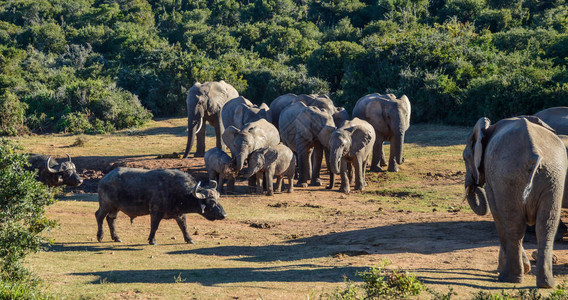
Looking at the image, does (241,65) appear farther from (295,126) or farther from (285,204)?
(285,204)

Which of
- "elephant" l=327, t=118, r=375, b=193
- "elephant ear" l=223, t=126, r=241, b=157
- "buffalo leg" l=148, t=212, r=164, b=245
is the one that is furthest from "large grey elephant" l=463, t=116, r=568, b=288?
"elephant ear" l=223, t=126, r=241, b=157

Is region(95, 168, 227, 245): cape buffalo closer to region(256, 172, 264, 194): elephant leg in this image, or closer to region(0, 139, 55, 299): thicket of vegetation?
→ region(0, 139, 55, 299): thicket of vegetation

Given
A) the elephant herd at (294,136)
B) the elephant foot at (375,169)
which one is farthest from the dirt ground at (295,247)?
the elephant foot at (375,169)

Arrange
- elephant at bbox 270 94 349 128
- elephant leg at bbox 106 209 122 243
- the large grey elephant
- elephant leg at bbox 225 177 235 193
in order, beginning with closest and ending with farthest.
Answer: the large grey elephant
elephant leg at bbox 106 209 122 243
elephant leg at bbox 225 177 235 193
elephant at bbox 270 94 349 128

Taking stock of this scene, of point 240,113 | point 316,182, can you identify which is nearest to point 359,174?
point 316,182

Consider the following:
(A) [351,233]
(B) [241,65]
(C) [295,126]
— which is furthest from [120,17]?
(A) [351,233]

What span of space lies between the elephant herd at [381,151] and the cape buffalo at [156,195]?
15.5 ft

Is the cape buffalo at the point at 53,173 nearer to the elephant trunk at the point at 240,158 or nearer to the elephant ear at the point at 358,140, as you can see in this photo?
the elephant trunk at the point at 240,158

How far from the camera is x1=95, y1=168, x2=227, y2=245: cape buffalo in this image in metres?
12.6

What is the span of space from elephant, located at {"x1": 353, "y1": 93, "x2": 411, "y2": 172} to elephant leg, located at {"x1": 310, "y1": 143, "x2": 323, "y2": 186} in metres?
2.08

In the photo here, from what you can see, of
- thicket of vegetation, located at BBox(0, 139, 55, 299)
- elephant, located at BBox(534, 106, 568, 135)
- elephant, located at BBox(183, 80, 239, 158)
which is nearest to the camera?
thicket of vegetation, located at BBox(0, 139, 55, 299)

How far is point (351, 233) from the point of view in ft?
45.5

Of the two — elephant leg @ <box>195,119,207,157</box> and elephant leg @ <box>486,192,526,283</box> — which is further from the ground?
elephant leg @ <box>486,192,526,283</box>

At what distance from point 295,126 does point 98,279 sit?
1193 centimetres
